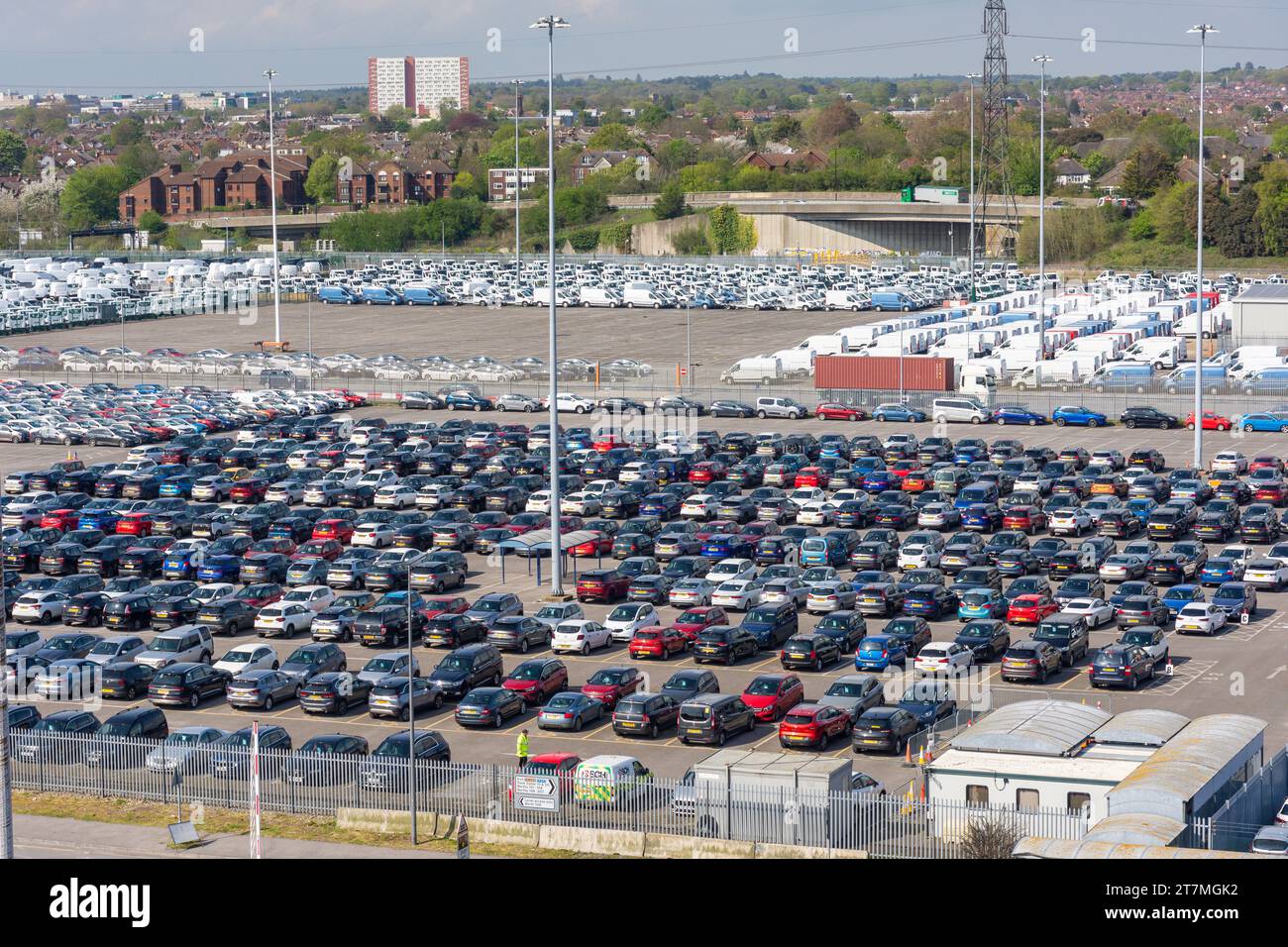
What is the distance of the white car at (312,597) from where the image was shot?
39.9 meters

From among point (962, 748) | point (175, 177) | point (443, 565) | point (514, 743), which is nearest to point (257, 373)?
point (443, 565)

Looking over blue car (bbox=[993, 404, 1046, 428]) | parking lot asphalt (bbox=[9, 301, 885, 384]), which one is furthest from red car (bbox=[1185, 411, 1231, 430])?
parking lot asphalt (bbox=[9, 301, 885, 384])

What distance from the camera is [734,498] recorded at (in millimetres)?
50688

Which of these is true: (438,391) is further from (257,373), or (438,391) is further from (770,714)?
(770,714)

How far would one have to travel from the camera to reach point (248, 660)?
35125mm

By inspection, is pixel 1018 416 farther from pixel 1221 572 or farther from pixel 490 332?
pixel 490 332

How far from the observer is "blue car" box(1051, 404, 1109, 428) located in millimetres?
67000

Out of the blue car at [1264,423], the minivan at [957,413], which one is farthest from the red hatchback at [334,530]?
the blue car at [1264,423]

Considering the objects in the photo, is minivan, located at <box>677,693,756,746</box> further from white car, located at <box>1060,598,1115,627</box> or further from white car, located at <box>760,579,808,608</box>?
white car, located at <box>1060,598,1115,627</box>

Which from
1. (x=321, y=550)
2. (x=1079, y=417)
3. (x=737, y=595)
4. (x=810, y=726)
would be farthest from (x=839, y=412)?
(x=810, y=726)

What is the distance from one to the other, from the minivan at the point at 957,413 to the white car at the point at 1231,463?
1262 cm

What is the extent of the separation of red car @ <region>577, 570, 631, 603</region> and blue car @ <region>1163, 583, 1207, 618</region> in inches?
473

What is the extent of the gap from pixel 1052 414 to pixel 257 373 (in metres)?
36.9

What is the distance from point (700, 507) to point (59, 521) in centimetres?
1778
